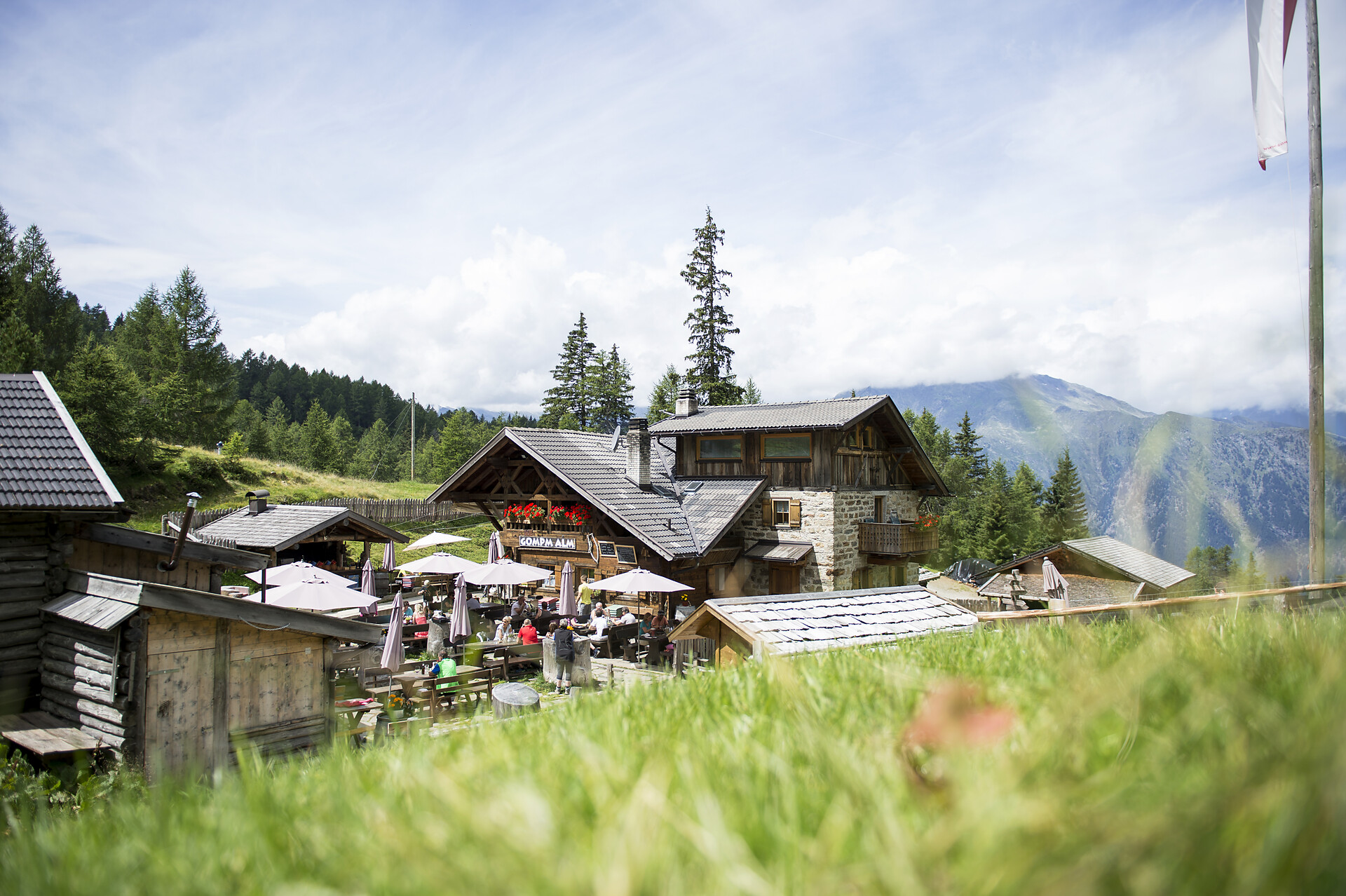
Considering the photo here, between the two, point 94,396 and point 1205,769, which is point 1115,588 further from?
point 94,396

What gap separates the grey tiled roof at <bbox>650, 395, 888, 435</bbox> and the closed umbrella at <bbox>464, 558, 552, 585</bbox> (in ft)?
26.8

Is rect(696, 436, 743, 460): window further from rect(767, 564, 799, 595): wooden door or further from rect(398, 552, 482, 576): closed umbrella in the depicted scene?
rect(398, 552, 482, 576): closed umbrella

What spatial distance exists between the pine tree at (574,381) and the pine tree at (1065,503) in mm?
33268

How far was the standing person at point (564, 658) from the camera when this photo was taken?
14164 millimetres

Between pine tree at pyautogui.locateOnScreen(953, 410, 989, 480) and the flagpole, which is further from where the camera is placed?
pine tree at pyautogui.locateOnScreen(953, 410, 989, 480)

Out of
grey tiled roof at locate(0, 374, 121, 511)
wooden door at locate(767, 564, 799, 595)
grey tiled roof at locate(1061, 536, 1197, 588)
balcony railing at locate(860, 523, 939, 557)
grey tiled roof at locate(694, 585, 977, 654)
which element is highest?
grey tiled roof at locate(0, 374, 121, 511)

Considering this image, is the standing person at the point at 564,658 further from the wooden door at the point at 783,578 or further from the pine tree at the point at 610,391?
the pine tree at the point at 610,391

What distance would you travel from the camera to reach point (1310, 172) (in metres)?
10.2

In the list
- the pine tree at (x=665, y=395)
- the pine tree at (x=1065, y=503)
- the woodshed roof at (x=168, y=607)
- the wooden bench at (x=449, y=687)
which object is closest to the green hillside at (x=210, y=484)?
the pine tree at (x=665, y=395)

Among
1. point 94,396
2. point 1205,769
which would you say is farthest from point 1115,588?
point 94,396

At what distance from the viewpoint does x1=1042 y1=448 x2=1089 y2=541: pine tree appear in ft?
164

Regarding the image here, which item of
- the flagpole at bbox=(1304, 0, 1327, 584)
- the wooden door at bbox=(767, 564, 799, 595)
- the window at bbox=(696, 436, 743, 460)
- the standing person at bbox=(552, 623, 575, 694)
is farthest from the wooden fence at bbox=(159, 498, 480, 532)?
the flagpole at bbox=(1304, 0, 1327, 584)

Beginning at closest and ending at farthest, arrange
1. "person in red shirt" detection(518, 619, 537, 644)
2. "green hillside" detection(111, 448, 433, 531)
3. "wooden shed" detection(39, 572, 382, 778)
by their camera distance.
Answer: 1. "wooden shed" detection(39, 572, 382, 778)
2. "person in red shirt" detection(518, 619, 537, 644)
3. "green hillside" detection(111, 448, 433, 531)

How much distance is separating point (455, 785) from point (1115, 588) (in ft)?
82.8
